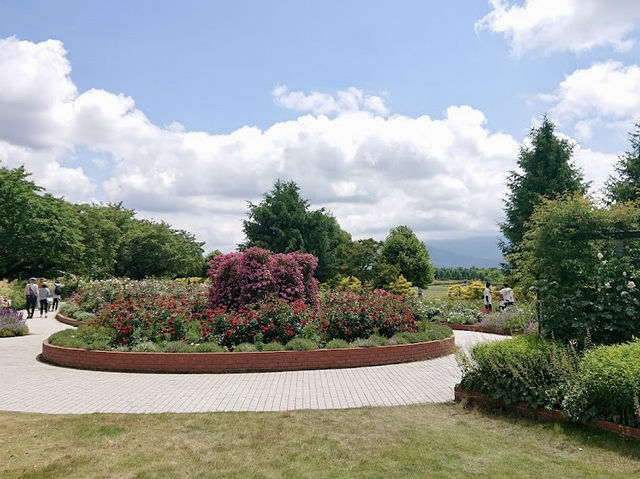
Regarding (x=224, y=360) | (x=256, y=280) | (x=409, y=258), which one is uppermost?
(x=409, y=258)

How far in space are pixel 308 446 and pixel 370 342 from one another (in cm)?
550

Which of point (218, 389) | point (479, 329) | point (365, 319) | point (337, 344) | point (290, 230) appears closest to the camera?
point (218, 389)

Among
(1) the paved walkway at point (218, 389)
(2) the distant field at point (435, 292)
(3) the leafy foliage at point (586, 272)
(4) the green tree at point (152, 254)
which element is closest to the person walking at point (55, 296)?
(1) the paved walkway at point (218, 389)

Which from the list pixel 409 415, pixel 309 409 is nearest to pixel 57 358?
pixel 309 409

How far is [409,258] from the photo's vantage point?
35.0m

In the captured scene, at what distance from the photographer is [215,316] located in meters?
11.5

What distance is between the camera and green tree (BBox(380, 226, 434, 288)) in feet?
115

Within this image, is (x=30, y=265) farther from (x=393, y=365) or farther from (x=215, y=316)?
(x=393, y=365)

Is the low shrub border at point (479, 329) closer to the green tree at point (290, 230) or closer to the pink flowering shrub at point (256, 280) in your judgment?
the pink flowering shrub at point (256, 280)

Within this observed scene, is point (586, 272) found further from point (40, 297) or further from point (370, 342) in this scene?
point (40, 297)

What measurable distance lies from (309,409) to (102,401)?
320 cm

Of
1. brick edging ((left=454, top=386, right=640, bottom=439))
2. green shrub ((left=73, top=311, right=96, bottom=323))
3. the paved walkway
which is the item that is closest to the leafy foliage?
brick edging ((left=454, top=386, right=640, bottom=439))

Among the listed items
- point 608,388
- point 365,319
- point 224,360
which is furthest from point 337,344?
point 608,388

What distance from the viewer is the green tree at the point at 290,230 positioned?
134ft
